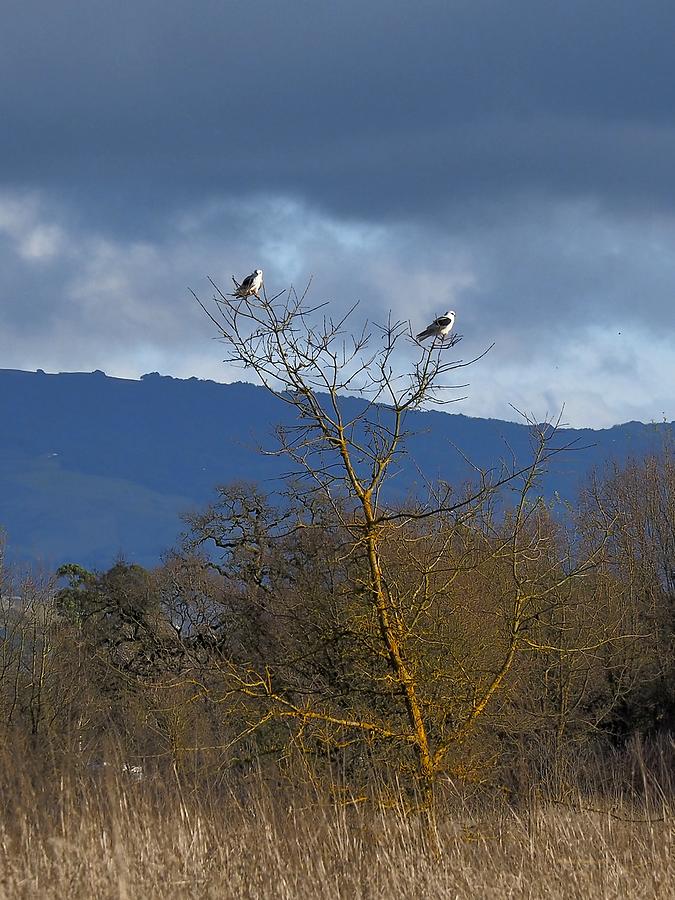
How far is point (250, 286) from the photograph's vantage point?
10141 mm

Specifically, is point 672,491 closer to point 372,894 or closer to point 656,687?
point 656,687

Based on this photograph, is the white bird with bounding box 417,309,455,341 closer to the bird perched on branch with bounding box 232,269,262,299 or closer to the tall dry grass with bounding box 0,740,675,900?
the bird perched on branch with bounding box 232,269,262,299

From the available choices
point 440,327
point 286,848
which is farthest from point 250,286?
point 286,848

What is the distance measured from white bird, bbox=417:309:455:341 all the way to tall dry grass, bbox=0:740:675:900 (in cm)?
389

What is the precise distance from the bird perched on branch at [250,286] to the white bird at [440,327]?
4.72 ft

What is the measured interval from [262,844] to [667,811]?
3.63m

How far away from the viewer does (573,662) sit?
29.4 meters

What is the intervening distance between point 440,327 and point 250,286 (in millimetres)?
1874

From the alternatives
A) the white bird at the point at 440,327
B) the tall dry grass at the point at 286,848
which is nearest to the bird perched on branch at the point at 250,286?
the white bird at the point at 440,327

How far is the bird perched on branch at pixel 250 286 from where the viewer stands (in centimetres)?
989

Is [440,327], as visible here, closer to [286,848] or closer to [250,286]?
[250,286]

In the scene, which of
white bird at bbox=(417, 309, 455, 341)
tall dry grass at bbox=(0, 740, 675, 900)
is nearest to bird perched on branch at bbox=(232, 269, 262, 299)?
white bird at bbox=(417, 309, 455, 341)

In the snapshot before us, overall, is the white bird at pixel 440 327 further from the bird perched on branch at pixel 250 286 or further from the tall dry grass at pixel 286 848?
the tall dry grass at pixel 286 848

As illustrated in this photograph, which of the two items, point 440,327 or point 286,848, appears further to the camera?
point 440,327
